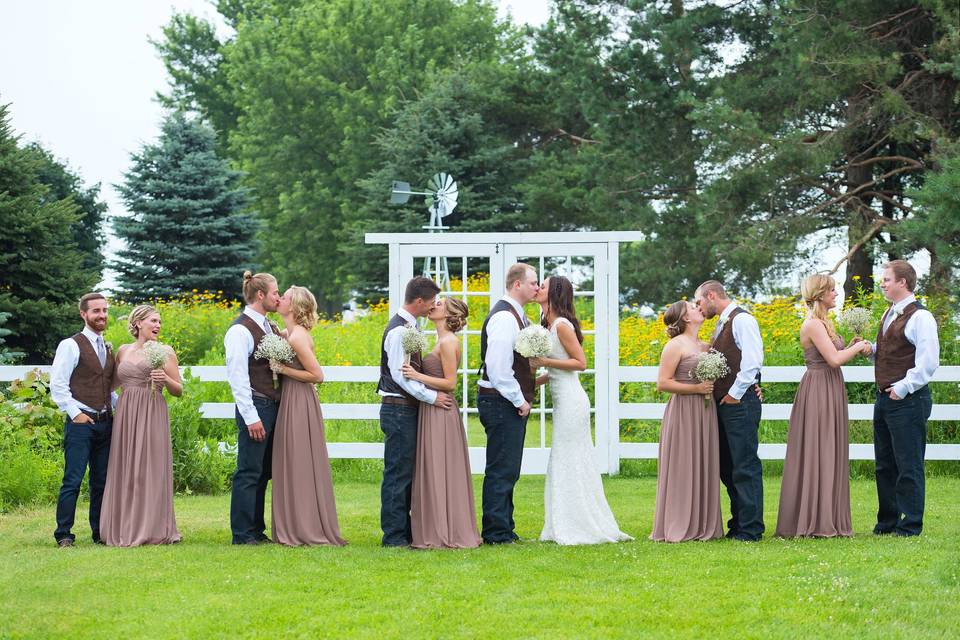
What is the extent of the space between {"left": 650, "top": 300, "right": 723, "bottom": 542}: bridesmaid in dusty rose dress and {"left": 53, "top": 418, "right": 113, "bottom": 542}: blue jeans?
396 cm

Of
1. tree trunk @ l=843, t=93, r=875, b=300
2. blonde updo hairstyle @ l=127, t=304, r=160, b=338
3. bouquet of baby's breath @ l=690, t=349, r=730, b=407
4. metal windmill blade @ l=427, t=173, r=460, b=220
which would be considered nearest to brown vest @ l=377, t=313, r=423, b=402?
blonde updo hairstyle @ l=127, t=304, r=160, b=338

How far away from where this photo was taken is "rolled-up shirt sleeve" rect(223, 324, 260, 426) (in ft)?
26.5

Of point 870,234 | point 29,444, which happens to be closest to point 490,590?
point 29,444

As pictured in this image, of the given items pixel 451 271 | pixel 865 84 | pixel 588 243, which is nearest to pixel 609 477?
pixel 588 243

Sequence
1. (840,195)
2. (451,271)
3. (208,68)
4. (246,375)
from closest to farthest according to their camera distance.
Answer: (246,375) → (840,195) → (451,271) → (208,68)

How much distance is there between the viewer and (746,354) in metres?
8.18

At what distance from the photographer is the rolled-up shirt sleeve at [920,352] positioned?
806cm

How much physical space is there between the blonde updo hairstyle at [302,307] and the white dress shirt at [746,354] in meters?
2.93

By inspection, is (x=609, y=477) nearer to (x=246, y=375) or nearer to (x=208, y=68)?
(x=246, y=375)

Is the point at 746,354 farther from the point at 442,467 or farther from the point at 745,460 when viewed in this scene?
the point at 442,467

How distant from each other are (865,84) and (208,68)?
34.7 m

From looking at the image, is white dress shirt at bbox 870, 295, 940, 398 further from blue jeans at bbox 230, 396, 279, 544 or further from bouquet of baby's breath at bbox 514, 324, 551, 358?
blue jeans at bbox 230, 396, 279, 544

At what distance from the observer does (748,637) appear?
18.9 ft

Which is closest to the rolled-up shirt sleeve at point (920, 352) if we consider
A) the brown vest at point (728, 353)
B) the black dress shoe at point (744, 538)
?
the brown vest at point (728, 353)
